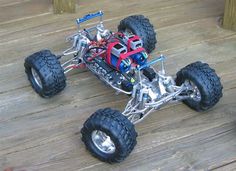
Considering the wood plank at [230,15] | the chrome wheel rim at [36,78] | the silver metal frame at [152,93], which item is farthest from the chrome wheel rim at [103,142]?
the wood plank at [230,15]

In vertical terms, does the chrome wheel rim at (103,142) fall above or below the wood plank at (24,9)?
below

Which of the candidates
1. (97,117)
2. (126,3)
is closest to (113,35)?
(97,117)

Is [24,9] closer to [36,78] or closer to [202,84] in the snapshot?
[36,78]

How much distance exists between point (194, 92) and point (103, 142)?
528 mm

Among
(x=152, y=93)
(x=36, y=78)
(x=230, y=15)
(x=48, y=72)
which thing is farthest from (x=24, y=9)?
(x=152, y=93)

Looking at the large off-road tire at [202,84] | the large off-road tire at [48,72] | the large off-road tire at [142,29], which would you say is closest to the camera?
the large off-road tire at [202,84]

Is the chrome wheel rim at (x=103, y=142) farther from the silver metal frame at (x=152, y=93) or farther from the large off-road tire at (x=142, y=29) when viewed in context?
the large off-road tire at (x=142, y=29)

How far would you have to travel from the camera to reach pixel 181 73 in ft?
7.27

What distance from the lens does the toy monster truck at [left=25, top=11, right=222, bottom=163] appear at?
6.34ft

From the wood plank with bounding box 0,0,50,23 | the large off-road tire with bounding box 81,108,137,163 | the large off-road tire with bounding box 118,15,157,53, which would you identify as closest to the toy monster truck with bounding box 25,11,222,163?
the large off-road tire with bounding box 81,108,137,163

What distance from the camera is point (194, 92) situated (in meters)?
2.22

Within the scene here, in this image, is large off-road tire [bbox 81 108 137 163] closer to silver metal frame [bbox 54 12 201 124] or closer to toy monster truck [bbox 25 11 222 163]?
toy monster truck [bbox 25 11 222 163]

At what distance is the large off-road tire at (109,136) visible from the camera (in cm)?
190

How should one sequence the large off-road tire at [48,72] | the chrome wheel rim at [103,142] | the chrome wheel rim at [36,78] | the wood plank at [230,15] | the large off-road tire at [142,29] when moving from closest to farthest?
the chrome wheel rim at [103,142] → the large off-road tire at [48,72] → the chrome wheel rim at [36,78] → the large off-road tire at [142,29] → the wood plank at [230,15]
